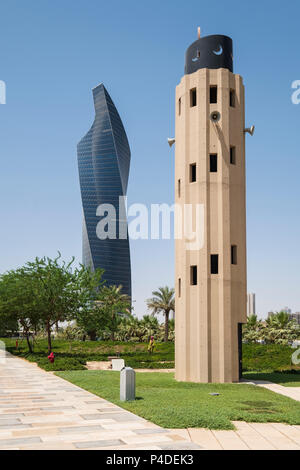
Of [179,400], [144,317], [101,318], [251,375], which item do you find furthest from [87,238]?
[179,400]

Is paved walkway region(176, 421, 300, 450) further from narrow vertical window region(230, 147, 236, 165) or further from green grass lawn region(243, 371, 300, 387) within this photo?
narrow vertical window region(230, 147, 236, 165)

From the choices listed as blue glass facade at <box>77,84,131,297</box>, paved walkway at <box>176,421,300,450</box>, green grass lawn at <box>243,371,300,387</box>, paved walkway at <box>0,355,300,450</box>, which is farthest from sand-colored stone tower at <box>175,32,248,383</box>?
blue glass facade at <box>77,84,131,297</box>

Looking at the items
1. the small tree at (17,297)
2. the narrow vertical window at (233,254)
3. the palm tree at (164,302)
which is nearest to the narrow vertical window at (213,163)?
the narrow vertical window at (233,254)

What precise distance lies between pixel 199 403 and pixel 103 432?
17.7 ft

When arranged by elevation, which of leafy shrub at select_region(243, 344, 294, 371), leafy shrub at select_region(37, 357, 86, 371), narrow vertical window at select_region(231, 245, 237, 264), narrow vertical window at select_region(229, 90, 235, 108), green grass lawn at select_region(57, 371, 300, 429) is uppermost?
narrow vertical window at select_region(229, 90, 235, 108)

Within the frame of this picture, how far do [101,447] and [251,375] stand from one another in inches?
805

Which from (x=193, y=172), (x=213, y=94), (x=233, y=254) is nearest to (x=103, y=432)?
(x=233, y=254)

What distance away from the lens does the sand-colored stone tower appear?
81.3ft

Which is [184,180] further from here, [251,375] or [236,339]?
[251,375]

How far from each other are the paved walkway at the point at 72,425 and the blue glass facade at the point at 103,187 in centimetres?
15698

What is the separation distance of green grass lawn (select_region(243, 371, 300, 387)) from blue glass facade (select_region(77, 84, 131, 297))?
14568 centimetres

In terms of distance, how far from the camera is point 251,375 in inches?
1124

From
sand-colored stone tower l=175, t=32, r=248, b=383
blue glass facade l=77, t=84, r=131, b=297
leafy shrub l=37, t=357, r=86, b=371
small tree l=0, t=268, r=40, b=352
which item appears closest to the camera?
sand-colored stone tower l=175, t=32, r=248, b=383

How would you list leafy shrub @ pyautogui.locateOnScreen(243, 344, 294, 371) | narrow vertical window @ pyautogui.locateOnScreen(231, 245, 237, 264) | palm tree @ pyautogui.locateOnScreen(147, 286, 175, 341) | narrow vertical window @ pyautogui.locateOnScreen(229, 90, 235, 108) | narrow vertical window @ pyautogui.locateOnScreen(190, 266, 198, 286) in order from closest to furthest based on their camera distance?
narrow vertical window @ pyautogui.locateOnScreen(190, 266, 198, 286), narrow vertical window @ pyautogui.locateOnScreen(231, 245, 237, 264), narrow vertical window @ pyautogui.locateOnScreen(229, 90, 235, 108), leafy shrub @ pyautogui.locateOnScreen(243, 344, 294, 371), palm tree @ pyautogui.locateOnScreen(147, 286, 175, 341)
